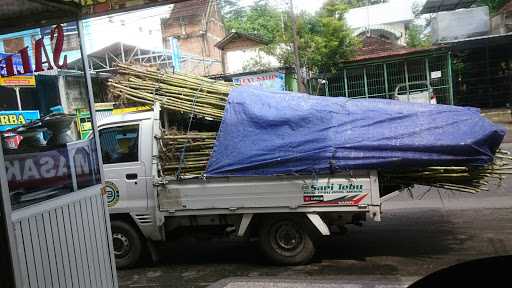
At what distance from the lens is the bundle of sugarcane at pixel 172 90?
620 centimetres

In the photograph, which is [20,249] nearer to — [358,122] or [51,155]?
[51,155]

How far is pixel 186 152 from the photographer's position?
595 centimetres

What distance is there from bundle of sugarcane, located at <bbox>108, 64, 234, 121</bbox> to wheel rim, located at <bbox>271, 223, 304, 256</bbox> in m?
1.57

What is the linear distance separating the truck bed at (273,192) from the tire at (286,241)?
29 cm

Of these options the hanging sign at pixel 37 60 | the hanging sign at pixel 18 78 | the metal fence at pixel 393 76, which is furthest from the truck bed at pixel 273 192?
the metal fence at pixel 393 76

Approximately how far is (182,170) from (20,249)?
10.1 feet

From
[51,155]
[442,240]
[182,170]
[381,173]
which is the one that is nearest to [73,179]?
[51,155]

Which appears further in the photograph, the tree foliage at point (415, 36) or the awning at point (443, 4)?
the tree foliage at point (415, 36)

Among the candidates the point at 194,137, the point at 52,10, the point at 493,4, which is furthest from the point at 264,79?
the point at 493,4

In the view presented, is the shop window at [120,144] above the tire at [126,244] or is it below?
above

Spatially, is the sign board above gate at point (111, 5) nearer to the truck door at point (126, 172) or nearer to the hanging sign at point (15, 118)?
the hanging sign at point (15, 118)

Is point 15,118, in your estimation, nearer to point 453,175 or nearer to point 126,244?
point 126,244

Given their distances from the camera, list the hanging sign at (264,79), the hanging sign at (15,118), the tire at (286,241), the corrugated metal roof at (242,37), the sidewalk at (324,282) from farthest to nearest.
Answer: the corrugated metal roof at (242,37)
the hanging sign at (264,79)
the tire at (286,241)
the sidewalk at (324,282)
the hanging sign at (15,118)

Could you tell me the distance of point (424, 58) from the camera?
1844 cm
